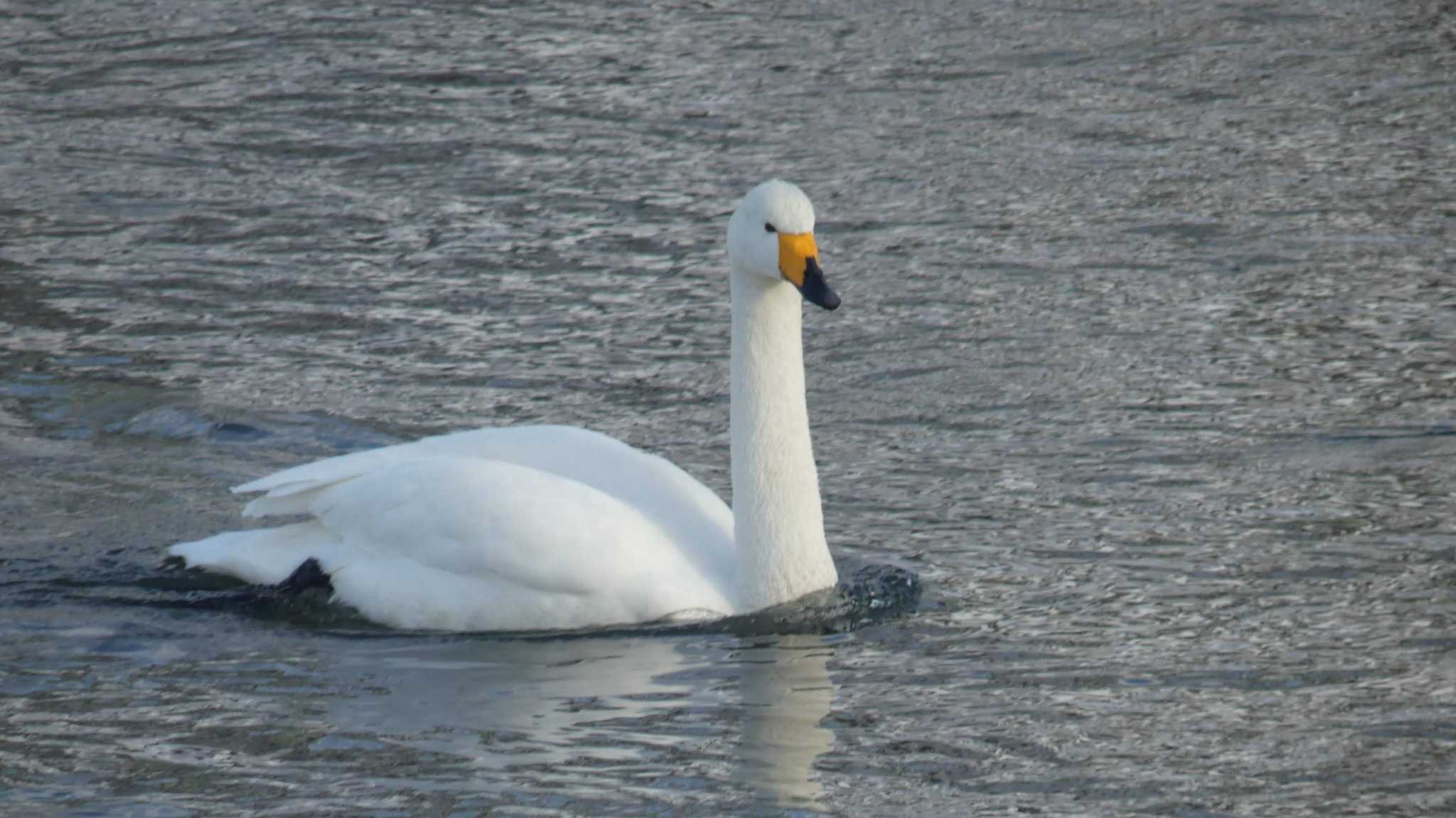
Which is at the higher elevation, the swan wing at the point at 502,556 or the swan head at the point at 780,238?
the swan head at the point at 780,238

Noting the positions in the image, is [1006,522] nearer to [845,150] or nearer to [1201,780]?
[1201,780]

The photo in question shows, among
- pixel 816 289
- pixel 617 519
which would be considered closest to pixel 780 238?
pixel 816 289

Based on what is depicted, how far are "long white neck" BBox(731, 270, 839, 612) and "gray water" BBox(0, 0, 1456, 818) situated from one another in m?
0.25

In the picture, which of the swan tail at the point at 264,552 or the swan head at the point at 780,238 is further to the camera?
the swan tail at the point at 264,552

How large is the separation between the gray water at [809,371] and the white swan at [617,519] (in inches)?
6.5

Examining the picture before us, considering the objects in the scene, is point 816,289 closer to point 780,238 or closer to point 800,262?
point 800,262

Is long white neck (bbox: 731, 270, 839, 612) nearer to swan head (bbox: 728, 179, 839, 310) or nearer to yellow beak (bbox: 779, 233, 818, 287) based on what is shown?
swan head (bbox: 728, 179, 839, 310)

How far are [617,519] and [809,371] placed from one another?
11.2ft

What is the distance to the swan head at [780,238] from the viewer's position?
24.6ft

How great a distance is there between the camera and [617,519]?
305 inches

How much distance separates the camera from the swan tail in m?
8.30

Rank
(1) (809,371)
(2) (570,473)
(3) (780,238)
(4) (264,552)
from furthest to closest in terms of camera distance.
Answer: (1) (809,371), (4) (264,552), (2) (570,473), (3) (780,238)

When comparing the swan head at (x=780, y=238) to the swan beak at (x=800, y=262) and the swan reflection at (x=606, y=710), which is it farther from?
the swan reflection at (x=606, y=710)

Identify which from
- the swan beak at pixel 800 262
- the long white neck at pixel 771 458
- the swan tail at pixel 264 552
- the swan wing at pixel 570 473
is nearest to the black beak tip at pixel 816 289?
the swan beak at pixel 800 262
